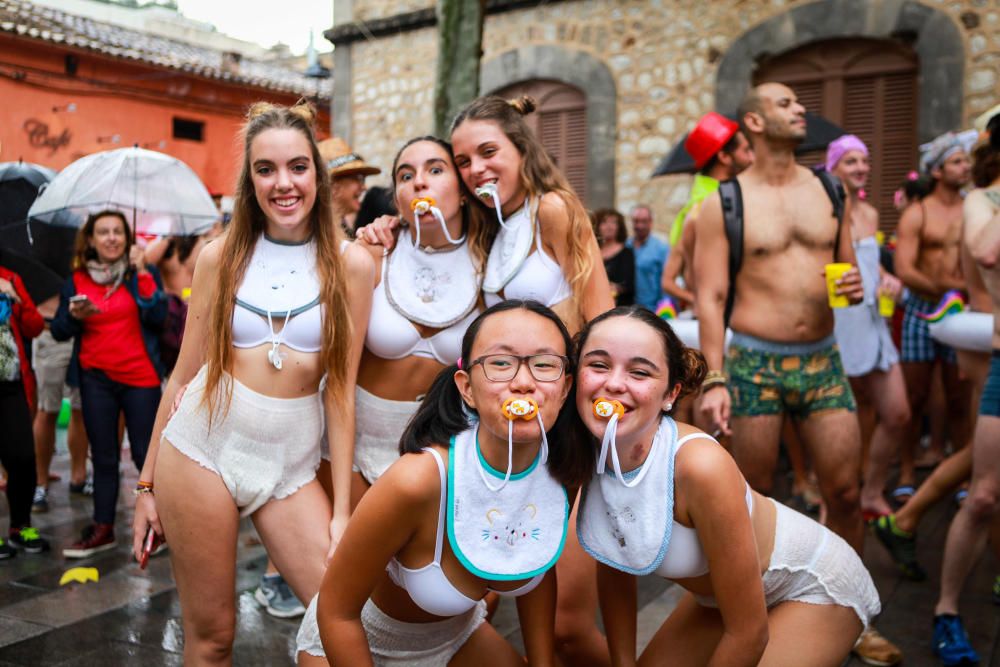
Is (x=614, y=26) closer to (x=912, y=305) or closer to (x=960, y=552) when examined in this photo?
(x=912, y=305)

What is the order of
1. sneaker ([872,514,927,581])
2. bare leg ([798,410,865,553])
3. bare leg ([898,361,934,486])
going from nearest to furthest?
1. bare leg ([798,410,865,553])
2. sneaker ([872,514,927,581])
3. bare leg ([898,361,934,486])

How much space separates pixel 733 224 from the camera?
3.67m

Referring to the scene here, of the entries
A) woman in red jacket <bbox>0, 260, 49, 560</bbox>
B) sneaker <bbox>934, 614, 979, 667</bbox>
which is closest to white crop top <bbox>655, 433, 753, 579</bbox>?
sneaker <bbox>934, 614, 979, 667</bbox>

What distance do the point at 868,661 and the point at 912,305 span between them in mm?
3589

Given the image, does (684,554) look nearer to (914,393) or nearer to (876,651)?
(876,651)

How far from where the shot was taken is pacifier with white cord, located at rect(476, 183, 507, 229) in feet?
9.93

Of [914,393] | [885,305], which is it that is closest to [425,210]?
[885,305]

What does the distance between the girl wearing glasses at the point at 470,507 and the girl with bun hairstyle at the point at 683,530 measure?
117 millimetres

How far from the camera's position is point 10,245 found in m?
5.98

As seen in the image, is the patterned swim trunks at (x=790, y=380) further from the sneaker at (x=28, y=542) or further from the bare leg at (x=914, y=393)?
the sneaker at (x=28, y=542)

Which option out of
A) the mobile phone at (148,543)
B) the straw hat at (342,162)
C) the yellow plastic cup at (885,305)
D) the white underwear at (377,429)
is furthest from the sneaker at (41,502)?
the yellow plastic cup at (885,305)

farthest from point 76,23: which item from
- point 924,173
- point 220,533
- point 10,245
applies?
point 220,533

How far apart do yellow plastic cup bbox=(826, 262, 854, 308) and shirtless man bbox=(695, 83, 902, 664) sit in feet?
0.62

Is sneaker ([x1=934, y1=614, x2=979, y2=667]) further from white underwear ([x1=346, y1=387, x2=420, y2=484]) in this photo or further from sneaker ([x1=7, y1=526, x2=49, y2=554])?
sneaker ([x1=7, y1=526, x2=49, y2=554])
